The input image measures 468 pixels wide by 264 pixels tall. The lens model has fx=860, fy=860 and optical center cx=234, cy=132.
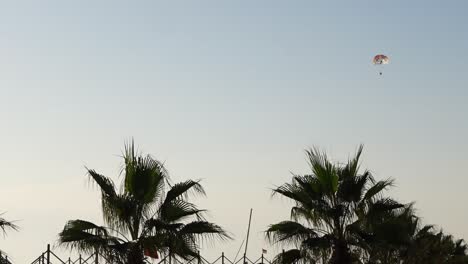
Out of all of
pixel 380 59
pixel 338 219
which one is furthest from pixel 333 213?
pixel 380 59

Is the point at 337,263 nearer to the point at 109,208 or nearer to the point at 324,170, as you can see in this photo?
the point at 324,170

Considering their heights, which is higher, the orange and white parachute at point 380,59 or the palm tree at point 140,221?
the orange and white parachute at point 380,59

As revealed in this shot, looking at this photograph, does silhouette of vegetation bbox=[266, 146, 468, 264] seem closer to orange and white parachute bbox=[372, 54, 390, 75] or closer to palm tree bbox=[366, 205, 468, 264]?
palm tree bbox=[366, 205, 468, 264]

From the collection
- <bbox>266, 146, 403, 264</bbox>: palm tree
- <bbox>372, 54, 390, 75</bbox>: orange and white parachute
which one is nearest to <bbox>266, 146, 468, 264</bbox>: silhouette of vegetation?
<bbox>266, 146, 403, 264</bbox>: palm tree

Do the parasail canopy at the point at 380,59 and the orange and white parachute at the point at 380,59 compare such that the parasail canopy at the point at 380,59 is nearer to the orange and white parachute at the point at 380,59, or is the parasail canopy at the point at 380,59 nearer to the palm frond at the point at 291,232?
the orange and white parachute at the point at 380,59


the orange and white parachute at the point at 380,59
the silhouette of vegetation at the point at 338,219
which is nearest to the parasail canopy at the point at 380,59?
the orange and white parachute at the point at 380,59

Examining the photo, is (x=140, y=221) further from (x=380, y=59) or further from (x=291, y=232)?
(x=380, y=59)

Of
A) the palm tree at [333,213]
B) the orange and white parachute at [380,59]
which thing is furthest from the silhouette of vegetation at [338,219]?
the orange and white parachute at [380,59]

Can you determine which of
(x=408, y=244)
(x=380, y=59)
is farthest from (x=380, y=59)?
(x=408, y=244)

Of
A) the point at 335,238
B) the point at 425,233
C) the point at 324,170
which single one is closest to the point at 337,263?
the point at 335,238

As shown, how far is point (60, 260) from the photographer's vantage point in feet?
104

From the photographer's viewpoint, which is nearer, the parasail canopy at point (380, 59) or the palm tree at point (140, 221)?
the palm tree at point (140, 221)

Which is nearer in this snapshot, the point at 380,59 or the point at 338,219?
the point at 338,219

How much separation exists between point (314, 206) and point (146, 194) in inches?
224
